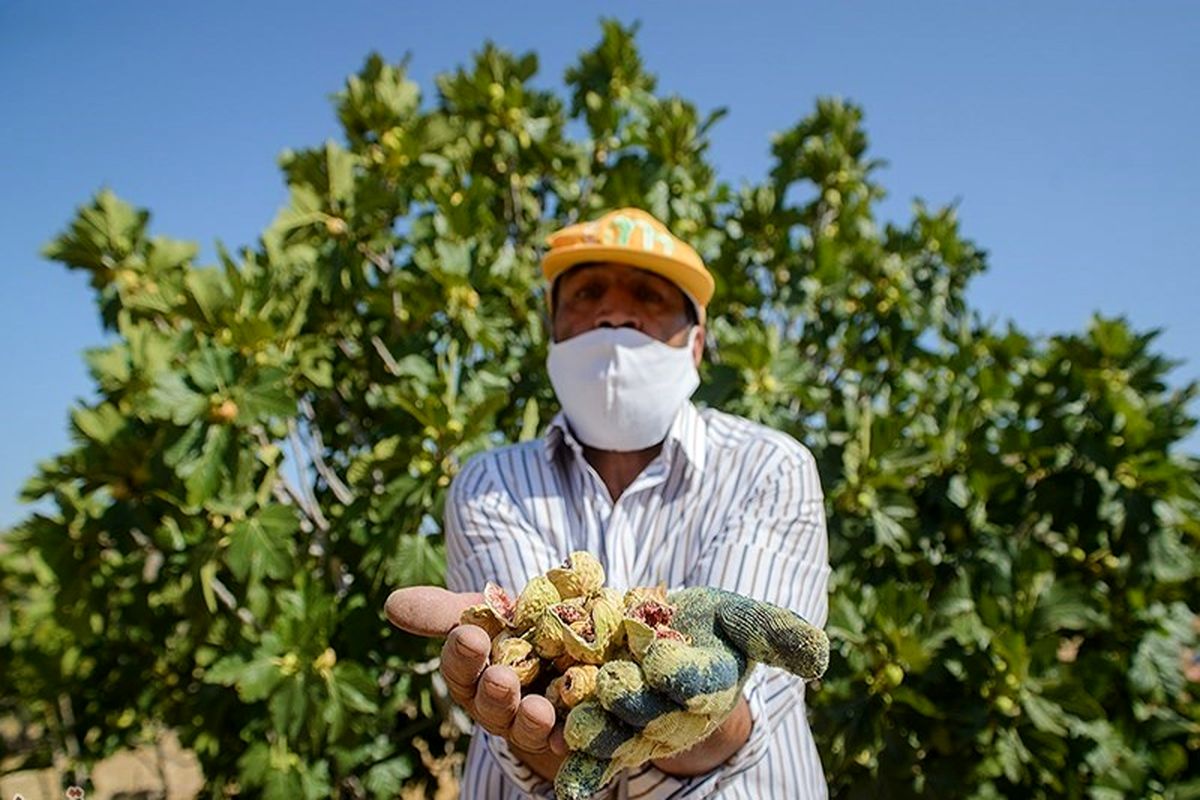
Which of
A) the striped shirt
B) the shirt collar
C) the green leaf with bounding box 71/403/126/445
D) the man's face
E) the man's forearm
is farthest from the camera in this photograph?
the green leaf with bounding box 71/403/126/445

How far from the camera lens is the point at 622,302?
5.95ft

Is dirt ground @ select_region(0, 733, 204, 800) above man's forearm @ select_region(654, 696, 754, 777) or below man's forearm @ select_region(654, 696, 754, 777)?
below

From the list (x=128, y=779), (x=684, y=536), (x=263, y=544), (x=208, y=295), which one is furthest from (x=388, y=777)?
(x=128, y=779)

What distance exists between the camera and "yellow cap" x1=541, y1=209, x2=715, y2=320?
1.72 metres

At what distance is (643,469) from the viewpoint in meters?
1.77

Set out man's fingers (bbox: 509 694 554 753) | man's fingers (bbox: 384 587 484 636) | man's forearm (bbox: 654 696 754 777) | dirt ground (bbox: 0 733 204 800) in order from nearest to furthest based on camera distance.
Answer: man's fingers (bbox: 509 694 554 753) → man's fingers (bbox: 384 587 484 636) → man's forearm (bbox: 654 696 754 777) → dirt ground (bbox: 0 733 204 800)

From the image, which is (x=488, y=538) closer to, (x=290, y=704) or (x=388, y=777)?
(x=290, y=704)

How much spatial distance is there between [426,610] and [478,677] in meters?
0.12

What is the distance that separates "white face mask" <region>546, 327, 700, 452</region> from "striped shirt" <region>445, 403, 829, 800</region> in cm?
4

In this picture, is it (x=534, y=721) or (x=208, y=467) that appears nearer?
(x=534, y=721)


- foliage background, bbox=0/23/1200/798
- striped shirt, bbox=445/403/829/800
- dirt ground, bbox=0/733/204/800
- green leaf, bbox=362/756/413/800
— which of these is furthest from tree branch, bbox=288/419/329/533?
dirt ground, bbox=0/733/204/800

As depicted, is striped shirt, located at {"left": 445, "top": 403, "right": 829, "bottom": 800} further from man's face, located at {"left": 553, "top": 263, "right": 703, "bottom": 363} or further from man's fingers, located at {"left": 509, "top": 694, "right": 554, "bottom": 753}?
man's fingers, located at {"left": 509, "top": 694, "right": 554, "bottom": 753}

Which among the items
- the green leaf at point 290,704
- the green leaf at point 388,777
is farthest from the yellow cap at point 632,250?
the green leaf at point 388,777

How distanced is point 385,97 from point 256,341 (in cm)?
121
